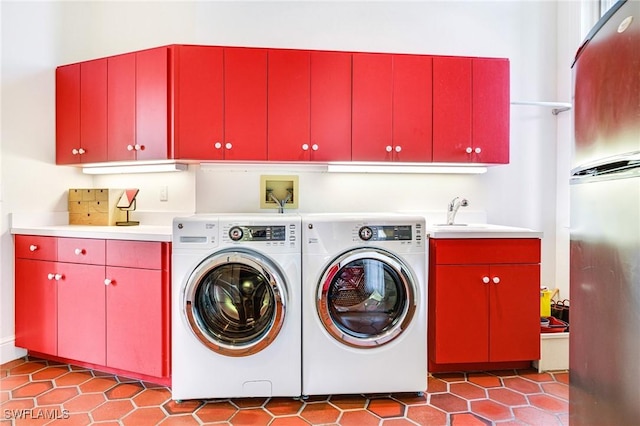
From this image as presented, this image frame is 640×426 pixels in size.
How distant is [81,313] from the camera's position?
2166 millimetres

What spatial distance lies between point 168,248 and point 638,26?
205 cm

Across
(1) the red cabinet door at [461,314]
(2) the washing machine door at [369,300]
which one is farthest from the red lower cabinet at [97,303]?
(1) the red cabinet door at [461,314]

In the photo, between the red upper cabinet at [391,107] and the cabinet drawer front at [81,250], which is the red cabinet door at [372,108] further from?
the cabinet drawer front at [81,250]

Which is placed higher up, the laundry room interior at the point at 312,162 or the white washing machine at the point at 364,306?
the laundry room interior at the point at 312,162

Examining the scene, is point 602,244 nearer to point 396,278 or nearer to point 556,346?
point 396,278

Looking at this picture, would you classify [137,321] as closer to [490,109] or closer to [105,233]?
[105,233]

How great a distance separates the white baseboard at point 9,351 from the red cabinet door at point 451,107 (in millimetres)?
3024

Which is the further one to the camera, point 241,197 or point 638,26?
point 241,197

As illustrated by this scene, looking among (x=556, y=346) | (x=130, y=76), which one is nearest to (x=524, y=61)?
(x=556, y=346)

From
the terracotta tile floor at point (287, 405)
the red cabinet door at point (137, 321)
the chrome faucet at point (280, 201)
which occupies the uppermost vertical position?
the chrome faucet at point (280, 201)

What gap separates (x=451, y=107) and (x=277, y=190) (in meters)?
1.32

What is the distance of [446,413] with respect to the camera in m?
1.81

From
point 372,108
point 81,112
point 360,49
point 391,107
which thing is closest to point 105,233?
point 81,112

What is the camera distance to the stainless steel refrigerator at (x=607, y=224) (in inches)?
36.4
